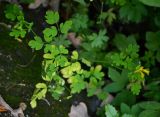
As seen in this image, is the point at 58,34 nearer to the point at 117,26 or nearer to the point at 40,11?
the point at 40,11

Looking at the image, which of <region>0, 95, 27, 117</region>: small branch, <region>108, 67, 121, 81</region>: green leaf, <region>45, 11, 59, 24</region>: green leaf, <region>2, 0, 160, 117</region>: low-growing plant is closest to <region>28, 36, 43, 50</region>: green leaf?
<region>2, 0, 160, 117</region>: low-growing plant

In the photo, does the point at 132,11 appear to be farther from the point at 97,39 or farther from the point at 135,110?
the point at 135,110

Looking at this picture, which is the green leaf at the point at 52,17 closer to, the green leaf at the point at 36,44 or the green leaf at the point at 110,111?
the green leaf at the point at 36,44

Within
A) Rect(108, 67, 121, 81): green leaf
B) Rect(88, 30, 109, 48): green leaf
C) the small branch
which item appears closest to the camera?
the small branch

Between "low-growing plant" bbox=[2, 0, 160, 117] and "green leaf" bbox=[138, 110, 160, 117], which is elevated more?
"low-growing plant" bbox=[2, 0, 160, 117]

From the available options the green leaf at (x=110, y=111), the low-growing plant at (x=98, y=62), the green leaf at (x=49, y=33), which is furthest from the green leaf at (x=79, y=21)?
the green leaf at (x=110, y=111)

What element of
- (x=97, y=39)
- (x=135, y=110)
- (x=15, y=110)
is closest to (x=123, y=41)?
(x=97, y=39)

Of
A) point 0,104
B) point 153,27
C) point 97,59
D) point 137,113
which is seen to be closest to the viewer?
point 0,104

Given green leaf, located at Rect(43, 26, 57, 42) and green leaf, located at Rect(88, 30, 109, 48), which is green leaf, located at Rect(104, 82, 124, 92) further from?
green leaf, located at Rect(43, 26, 57, 42)

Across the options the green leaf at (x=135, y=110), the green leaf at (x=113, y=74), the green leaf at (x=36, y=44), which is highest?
the green leaf at (x=36, y=44)

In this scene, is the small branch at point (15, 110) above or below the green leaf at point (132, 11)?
below

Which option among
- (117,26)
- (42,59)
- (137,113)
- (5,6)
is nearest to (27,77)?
(42,59)
